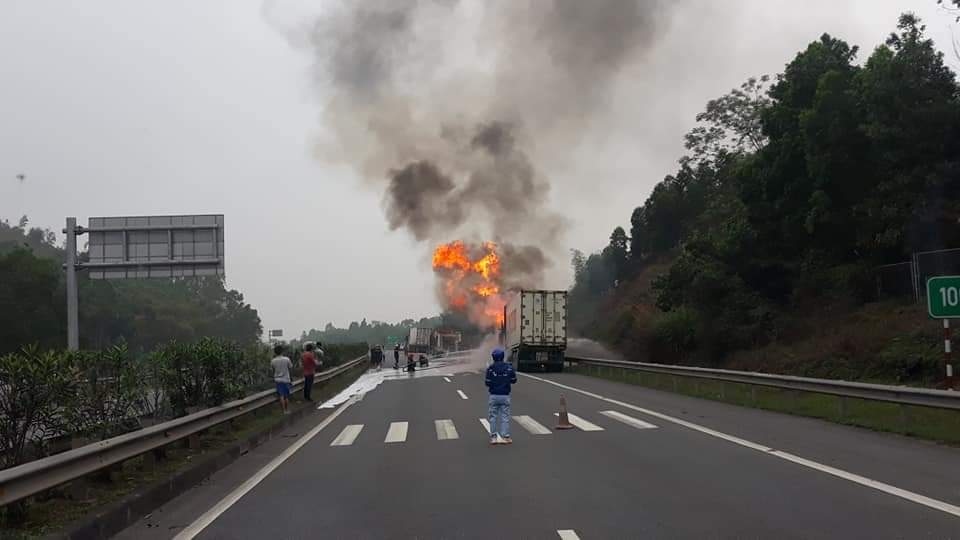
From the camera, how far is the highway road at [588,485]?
6.96 meters

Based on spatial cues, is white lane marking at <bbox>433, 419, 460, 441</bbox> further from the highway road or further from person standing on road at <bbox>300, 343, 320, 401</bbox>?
person standing on road at <bbox>300, 343, 320, 401</bbox>

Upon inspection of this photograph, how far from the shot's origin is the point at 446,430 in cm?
1495

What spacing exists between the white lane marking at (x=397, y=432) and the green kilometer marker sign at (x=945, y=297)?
9008 millimetres

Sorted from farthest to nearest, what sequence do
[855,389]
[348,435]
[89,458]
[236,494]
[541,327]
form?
[541,327] → [348,435] → [855,389] → [236,494] → [89,458]

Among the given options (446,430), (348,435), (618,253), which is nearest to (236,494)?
(348,435)

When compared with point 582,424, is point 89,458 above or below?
above

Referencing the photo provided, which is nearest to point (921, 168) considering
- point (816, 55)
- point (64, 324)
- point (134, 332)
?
point (816, 55)

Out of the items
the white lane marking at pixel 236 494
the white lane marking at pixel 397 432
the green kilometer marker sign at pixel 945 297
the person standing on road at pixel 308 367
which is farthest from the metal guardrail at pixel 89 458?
the green kilometer marker sign at pixel 945 297

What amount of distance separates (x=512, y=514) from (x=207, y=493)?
3933 millimetres

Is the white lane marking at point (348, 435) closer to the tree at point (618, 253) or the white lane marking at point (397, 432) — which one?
the white lane marking at point (397, 432)

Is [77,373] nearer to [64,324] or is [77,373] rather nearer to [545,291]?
[545,291]

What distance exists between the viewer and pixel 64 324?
208ft

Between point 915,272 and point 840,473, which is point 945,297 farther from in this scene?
point 915,272

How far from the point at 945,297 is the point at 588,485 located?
812 centimetres
